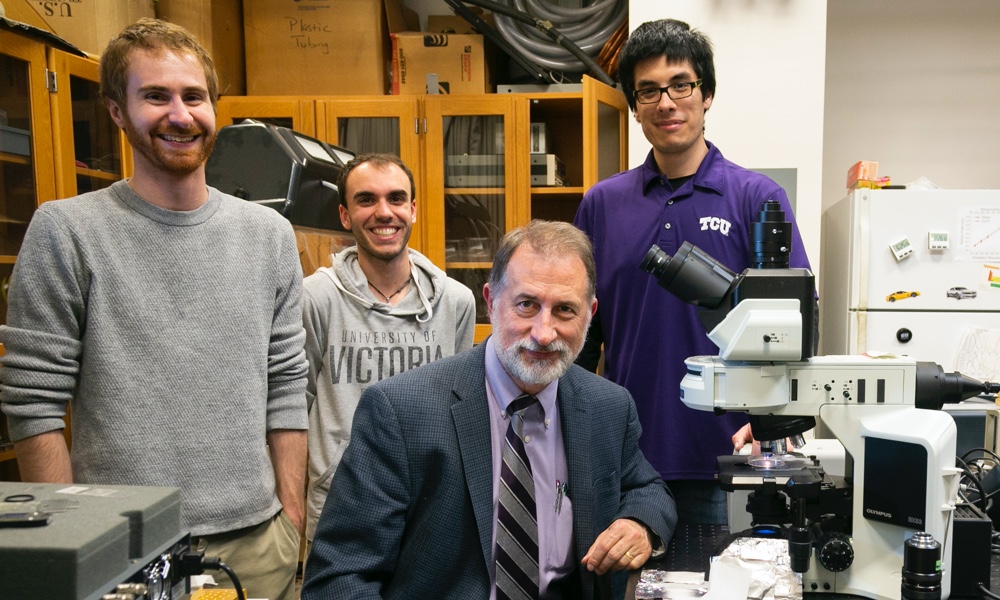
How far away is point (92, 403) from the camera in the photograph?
138 cm

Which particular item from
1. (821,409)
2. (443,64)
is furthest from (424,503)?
(443,64)

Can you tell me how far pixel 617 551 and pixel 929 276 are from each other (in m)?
2.39

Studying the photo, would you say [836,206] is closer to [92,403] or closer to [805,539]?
[805,539]

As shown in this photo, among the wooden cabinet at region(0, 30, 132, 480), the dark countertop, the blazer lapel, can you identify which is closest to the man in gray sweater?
the blazer lapel

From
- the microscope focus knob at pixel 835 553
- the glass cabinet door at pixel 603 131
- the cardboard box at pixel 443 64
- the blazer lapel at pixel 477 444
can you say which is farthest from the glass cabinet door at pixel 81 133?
the microscope focus knob at pixel 835 553

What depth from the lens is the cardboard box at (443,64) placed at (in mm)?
3490

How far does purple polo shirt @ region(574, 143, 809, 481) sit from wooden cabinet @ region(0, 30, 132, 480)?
76.9 inches

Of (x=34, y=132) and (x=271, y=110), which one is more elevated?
(x=271, y=110)

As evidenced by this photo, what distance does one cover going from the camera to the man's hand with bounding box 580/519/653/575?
1317 mm

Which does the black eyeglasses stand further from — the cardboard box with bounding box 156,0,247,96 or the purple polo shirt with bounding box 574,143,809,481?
the cardboard box with bounding box 156,0,247,96

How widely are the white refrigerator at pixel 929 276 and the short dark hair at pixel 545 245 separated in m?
2.08

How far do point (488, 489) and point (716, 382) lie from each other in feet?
1.40

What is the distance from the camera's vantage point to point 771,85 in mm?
3123

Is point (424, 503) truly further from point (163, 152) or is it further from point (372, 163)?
point (372, 163)
